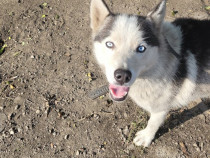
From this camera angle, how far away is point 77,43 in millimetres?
4930

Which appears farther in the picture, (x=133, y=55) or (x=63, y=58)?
(x=63, y=58)

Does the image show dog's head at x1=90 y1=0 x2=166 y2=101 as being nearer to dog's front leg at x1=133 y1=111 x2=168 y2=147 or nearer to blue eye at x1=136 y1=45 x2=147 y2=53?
blue eye at x1=136 y1=45 x2=147 y2=53

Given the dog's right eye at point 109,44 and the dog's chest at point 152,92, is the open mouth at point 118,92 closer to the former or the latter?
the dog's chest at point 152,92

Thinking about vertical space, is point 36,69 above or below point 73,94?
above

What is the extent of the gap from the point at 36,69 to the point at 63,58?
631 mm

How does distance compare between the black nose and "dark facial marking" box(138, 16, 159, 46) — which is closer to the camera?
the black nose

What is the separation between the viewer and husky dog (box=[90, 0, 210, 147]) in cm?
253

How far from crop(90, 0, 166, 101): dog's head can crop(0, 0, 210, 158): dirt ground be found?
1.36m

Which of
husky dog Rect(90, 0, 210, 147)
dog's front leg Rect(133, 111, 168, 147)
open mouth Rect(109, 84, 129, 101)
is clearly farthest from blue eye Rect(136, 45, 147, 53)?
dog's front leg Rect(133, 111, 168, 147)

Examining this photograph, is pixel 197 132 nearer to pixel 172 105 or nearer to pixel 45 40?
pixel 172 105

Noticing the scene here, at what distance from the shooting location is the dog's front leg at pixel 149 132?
136 inches

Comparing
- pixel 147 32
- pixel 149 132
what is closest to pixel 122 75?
pixel 147 32

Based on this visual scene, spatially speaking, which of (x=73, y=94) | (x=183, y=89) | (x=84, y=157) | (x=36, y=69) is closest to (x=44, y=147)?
(x=84, y=157)

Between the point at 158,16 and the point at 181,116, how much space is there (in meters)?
2.11
